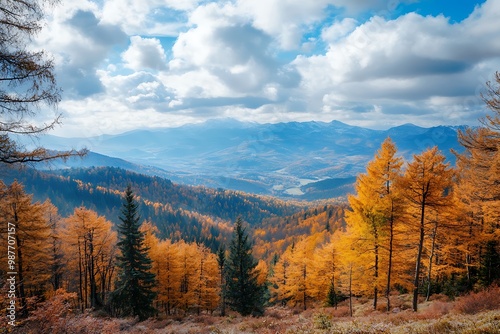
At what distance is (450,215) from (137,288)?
25.6 metres

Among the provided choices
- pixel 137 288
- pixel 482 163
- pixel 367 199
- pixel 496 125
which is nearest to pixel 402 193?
pixel 367 199

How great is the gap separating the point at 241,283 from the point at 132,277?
11.9 metres

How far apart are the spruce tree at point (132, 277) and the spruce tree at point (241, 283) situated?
342 inches

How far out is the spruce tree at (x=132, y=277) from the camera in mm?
24886

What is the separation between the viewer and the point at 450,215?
17.2 m

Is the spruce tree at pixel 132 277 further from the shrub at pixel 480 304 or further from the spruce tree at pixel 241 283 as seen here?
the shrub at pixel 480 304

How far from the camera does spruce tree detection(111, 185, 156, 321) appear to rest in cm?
2489

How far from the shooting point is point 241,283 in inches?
1208

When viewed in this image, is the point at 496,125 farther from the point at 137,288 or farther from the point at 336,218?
the point at 336,218

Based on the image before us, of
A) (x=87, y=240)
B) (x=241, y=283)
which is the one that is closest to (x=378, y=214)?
(x=241, y=283)

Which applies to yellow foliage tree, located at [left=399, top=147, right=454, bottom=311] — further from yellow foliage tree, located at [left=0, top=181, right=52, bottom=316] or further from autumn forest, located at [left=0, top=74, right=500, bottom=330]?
yellow foliage tree, located at [left=0, top=181, right=52, bottom=316]

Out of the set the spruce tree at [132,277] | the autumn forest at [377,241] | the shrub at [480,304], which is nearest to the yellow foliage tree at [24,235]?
the autumn forest at [377,241]

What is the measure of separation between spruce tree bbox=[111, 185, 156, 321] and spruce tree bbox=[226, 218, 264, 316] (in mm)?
8677

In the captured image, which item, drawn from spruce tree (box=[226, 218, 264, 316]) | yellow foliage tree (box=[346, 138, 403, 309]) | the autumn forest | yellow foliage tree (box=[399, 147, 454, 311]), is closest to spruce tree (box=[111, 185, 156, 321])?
the autumn forest
